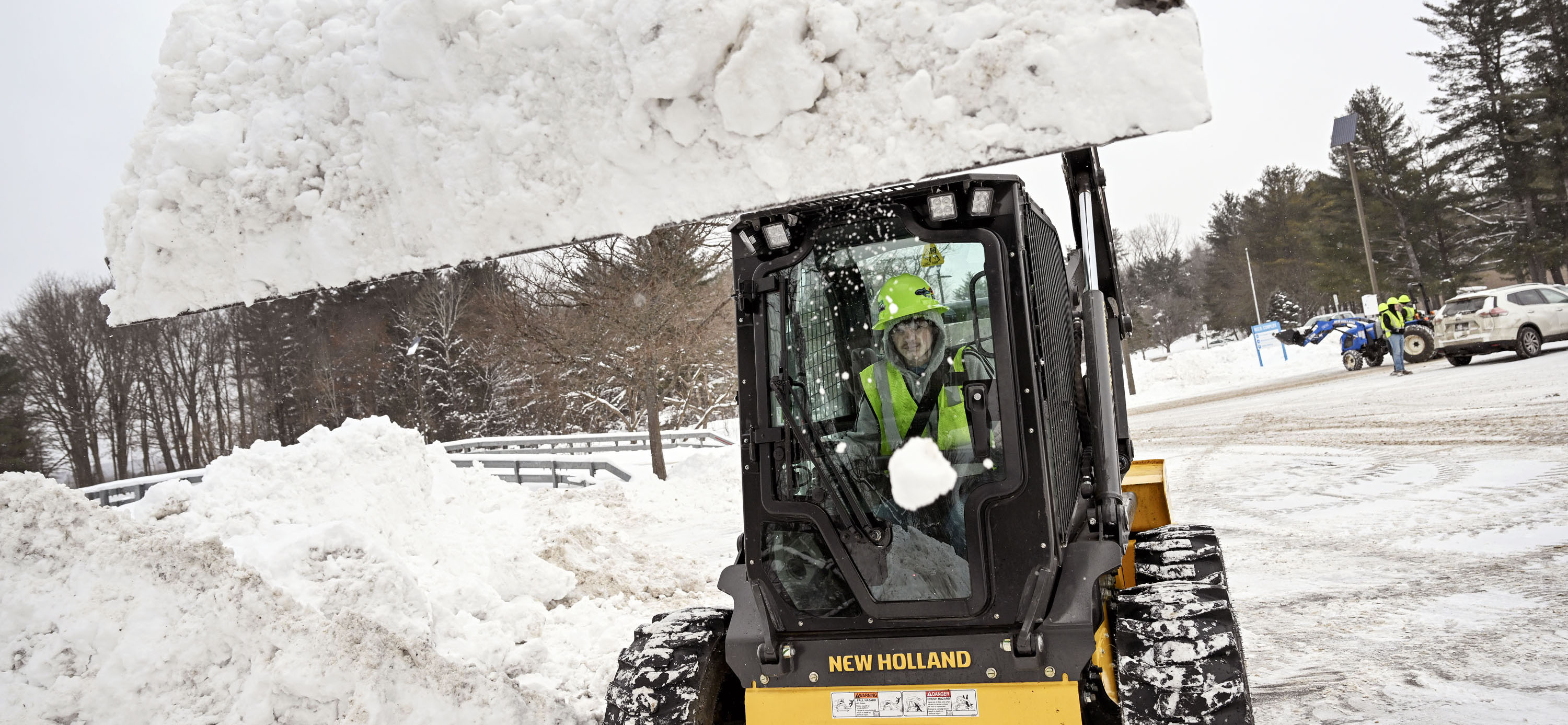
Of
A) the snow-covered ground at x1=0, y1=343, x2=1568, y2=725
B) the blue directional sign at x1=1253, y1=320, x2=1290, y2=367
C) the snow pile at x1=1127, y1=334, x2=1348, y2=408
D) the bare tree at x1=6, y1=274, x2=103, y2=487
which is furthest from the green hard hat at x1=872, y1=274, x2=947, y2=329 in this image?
the bare tree at x1=6, y1=274, x2=103, y2=487

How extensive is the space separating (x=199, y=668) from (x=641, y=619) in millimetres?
3178

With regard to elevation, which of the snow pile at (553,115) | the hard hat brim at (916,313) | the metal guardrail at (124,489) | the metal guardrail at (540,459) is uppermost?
the snow pile at (553,115)

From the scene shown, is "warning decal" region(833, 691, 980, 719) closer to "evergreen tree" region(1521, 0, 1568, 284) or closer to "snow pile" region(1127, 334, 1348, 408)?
"snow pile" region(1127, 334, 1348, 408)

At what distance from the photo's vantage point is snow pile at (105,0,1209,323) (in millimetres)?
2670

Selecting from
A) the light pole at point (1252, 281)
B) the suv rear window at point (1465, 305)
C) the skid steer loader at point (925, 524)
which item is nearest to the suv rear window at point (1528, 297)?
the suv rear window at point (1465, 305)

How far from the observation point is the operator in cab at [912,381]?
3074 mm

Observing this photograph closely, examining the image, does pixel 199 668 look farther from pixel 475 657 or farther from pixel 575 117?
pixel 575 117

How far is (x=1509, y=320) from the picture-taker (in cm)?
1928

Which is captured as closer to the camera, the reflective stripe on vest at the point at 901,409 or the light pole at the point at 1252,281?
the reflective stripe on vest at the point at 901,409

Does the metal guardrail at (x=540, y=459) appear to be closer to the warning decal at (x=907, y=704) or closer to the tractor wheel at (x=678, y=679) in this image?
the tractor wheel at (x=678, y=679)

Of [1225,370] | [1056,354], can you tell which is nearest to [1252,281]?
[1225,370]

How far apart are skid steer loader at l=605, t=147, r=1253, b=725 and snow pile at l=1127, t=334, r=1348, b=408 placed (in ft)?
83.5

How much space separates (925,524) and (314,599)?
4461mm

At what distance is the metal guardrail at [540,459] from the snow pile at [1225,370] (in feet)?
47.7
